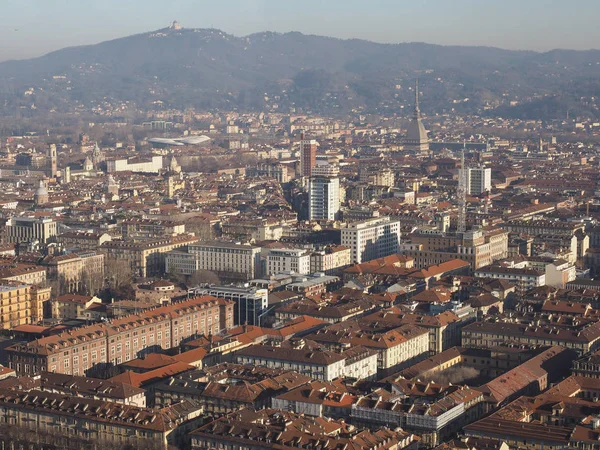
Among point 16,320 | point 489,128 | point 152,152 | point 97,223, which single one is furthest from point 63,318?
point 489,128

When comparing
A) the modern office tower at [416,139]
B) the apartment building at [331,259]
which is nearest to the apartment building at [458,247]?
the apartment building at [331,259]

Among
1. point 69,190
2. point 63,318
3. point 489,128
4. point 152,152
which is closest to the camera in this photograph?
point 63,318

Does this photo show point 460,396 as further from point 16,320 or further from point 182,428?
point 16,320

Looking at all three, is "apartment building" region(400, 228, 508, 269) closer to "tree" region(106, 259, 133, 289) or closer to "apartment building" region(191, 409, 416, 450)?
"tree" region(106, 259, 133, 289)

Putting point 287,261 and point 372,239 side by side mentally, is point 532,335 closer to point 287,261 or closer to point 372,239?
point 287,261

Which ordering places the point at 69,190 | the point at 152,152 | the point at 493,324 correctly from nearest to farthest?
1. the point at 493,324
2. the point at 69,190
3. the point at 152,152

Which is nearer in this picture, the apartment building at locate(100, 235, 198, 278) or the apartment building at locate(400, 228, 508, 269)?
the apartment building at locate(400, 228, 508, 269)

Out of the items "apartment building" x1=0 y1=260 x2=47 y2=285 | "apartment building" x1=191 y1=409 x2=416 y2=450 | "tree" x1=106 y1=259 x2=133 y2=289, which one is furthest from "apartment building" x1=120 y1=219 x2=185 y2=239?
"apartment building" x1=191 y1=409 x2=416 y2=450
